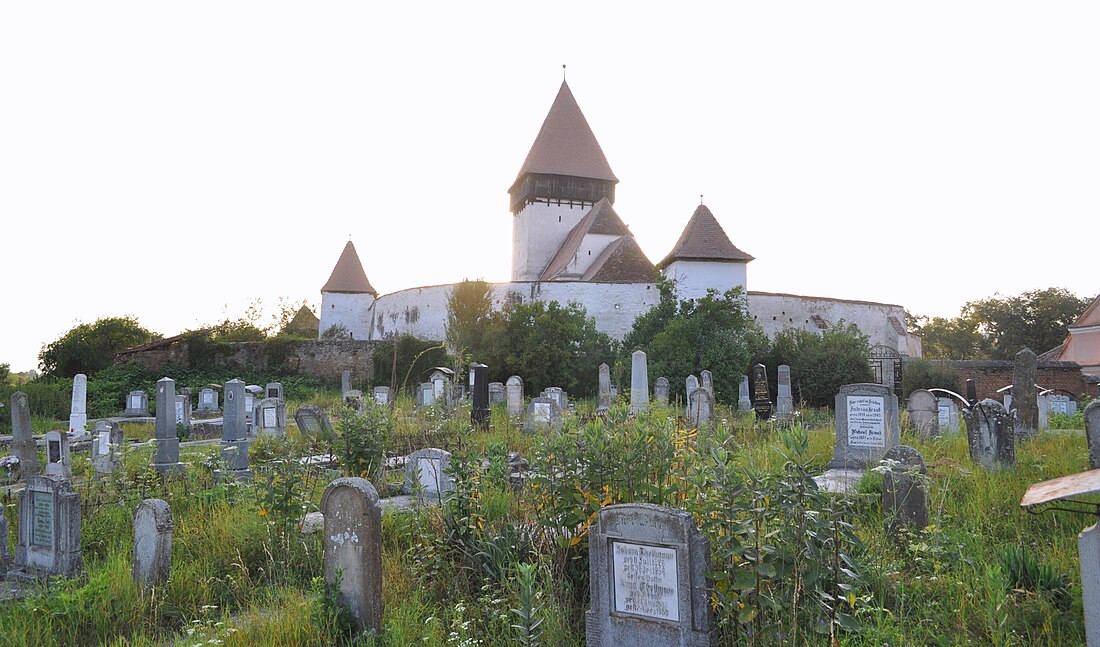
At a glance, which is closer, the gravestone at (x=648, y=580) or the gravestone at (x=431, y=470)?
the gravestone at (x=648, y=580)

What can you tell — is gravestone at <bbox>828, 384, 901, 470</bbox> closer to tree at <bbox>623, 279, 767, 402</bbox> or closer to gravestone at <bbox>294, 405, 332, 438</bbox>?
gravestone at <bbox>294, 405, 332, 438</bbox>

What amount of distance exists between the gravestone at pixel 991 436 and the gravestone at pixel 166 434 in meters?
8.17

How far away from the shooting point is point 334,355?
33.1 meters

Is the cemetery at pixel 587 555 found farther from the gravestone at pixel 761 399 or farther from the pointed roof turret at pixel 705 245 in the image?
the pointed roof turret at pixel 705 245

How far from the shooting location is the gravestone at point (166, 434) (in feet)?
28.6

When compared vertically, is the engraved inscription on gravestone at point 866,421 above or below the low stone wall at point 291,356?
below

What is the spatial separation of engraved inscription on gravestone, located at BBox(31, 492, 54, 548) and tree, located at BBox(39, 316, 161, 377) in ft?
101

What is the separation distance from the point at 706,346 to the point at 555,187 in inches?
765

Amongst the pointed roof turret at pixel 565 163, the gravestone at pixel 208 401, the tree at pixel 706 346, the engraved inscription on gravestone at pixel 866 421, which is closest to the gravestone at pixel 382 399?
the gravestone at pixel 208 401

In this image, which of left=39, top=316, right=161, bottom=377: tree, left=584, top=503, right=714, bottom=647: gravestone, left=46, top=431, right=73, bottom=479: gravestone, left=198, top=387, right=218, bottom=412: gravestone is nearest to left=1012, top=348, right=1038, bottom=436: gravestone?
left=584, top=503, right=714, bottom=647: gravestone

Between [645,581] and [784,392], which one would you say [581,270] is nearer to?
[784,392]

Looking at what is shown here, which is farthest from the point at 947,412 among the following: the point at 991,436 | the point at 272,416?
the point at 272,416

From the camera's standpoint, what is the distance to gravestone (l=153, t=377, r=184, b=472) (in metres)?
8.73

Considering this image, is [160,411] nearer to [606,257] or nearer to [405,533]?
[405,533]
